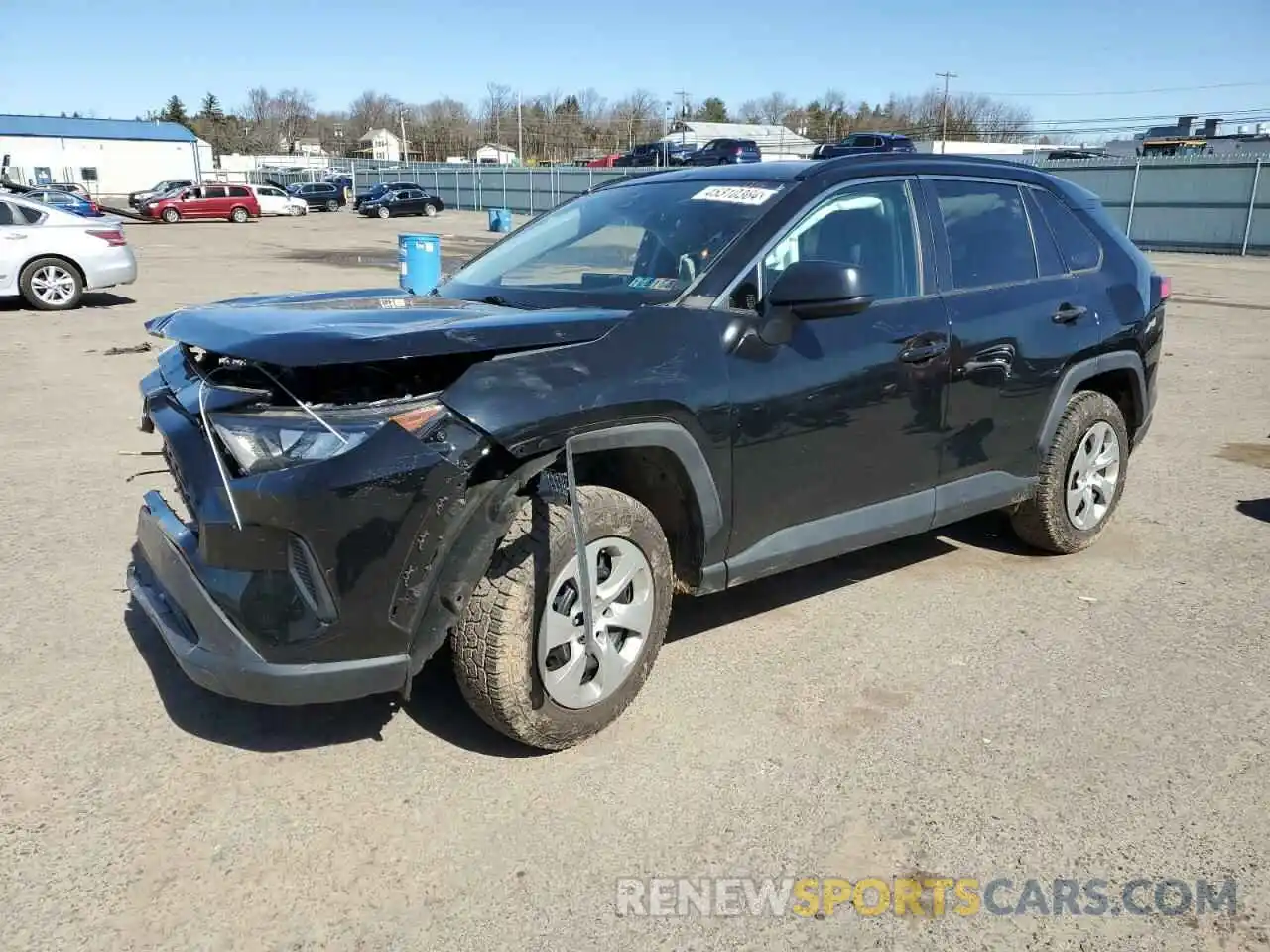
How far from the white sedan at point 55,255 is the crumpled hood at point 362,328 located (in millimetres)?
12278

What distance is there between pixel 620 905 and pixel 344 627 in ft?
3.30

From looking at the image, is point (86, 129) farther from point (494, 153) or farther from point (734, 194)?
point (734, 194)

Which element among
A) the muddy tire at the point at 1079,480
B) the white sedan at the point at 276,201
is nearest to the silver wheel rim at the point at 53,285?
the muddy tire at the point at 1079,480

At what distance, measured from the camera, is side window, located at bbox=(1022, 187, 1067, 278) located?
14.8ft

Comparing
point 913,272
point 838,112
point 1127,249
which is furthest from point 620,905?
point 838,112

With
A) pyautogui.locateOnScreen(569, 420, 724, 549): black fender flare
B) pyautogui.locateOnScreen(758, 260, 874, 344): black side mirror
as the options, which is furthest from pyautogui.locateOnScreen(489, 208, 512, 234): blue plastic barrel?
pyautogui.locateOnScreen(569, 420, 724, 549): black fender flare

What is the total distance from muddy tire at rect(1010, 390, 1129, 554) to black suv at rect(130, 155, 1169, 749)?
2 centimetres

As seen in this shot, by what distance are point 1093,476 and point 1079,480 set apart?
0.14 m

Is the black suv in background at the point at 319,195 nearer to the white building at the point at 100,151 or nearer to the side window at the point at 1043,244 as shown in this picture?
the white building at the point at 100,151

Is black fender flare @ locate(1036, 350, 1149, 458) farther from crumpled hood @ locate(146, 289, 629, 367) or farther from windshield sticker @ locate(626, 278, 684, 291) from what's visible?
crumpled hood @ locate(146, 289, 629, 367)

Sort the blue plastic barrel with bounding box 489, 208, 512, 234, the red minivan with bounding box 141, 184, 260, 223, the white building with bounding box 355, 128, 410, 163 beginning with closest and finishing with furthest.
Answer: the blue plastic barrel with bounding box 489, 208, 512, 234
the red minivan with bounding box 141, 184, 260, 223
the white building with bounding box 355, 128, 410, 163

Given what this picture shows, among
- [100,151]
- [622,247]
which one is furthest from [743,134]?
[622,247]

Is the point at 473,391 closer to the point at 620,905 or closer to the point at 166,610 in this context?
the point at 166,610

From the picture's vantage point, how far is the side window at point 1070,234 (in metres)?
4.63
